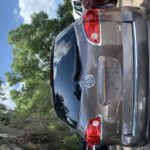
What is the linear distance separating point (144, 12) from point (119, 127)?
4.40ft

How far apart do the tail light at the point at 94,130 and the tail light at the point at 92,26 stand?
86cm

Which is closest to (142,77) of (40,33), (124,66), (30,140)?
(124,66)

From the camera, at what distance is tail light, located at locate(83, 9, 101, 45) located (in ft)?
15.8

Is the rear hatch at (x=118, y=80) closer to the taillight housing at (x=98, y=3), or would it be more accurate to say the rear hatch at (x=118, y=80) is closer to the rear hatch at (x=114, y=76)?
the rear hatch at (x=114, y=76)

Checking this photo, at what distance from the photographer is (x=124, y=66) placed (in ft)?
15.3

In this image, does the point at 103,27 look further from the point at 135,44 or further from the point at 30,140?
the point at 30,140

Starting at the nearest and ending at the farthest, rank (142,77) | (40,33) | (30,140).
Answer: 1. (142,77)
2. (30,140)
3. (40,33)

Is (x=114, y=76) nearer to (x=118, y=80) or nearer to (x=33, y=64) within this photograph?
(x=118, y=80)

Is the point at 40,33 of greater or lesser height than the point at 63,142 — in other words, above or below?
above

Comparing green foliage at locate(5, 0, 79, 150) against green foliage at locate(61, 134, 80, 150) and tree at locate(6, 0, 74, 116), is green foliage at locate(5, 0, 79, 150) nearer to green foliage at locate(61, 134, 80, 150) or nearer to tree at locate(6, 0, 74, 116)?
tree at locate(6, 0, 74, 116)

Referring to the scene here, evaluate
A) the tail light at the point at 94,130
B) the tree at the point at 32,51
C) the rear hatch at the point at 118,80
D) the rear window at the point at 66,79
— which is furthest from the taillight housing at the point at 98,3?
the tree at the point at 32,51

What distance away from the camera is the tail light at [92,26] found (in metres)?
4.81

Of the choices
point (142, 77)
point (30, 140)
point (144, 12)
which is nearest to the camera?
point (142, 77)

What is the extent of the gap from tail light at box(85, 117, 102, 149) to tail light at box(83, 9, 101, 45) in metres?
0.86
